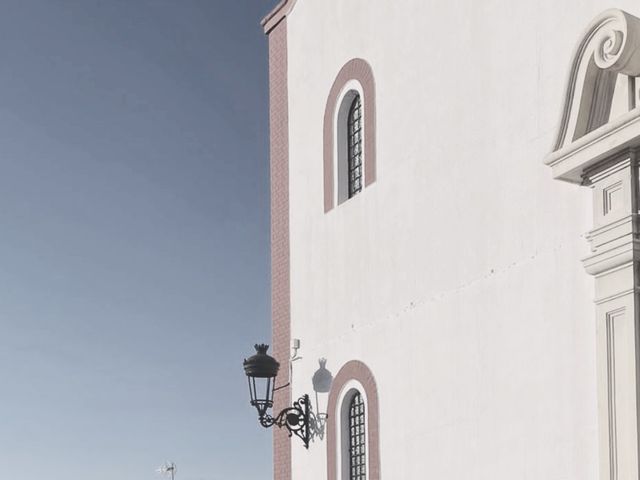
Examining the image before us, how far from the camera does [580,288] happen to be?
808cm

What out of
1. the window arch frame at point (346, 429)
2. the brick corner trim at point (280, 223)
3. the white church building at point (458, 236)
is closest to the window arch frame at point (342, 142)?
the white church building at point (458, 236)

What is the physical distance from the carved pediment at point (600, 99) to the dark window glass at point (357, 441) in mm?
4207

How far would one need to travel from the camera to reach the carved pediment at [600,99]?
24.7 ft

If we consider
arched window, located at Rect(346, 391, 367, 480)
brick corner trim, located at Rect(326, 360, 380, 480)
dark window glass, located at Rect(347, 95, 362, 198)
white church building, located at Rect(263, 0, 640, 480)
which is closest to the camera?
white church building, located at Rect(263, 0, 640, 480)

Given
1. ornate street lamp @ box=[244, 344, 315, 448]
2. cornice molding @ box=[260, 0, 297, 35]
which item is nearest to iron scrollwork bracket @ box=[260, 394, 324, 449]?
ornate street lamp @ box=[244, 344, 315, 448]

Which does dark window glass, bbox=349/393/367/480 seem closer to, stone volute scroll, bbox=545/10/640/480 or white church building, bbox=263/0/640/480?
white church building, bbox=263/0/640/480

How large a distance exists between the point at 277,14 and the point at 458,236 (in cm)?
551

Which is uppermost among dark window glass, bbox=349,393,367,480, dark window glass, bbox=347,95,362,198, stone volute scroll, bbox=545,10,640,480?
dark window glass, bbox=347,95,362,198

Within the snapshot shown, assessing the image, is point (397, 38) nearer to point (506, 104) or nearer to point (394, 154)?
point (394, 154)

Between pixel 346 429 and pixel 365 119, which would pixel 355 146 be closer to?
pixel 365 119

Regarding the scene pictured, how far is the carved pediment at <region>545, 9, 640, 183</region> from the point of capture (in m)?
7.52

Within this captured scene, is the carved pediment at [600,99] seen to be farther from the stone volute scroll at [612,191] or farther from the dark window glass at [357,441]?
the dark window glass at [357,441]

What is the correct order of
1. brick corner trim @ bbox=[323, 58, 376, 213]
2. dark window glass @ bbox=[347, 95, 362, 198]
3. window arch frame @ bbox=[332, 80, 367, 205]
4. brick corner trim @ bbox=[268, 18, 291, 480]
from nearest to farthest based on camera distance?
1. brick corner trim @ bbox=[323, 58, 376, 213]
2. dark window glass @ bbox=[347, 95, 362, 198]
3. window arch frame @ bbox=[332, 80, 367, 205]
4. brick corner trim @ bbox=[268, 18, 291, 480]

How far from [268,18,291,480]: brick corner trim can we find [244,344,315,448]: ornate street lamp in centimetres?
35
